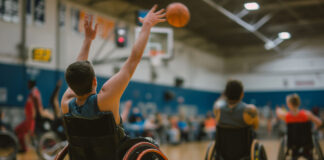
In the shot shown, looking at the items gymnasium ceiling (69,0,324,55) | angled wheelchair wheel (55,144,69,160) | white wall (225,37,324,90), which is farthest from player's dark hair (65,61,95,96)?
white wall (225,37,324,90)

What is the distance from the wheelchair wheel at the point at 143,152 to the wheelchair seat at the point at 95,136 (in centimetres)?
10

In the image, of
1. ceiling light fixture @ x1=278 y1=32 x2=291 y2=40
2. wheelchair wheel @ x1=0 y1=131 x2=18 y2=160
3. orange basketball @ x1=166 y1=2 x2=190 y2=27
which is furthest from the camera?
ceiling light fixture @ x1=278 y1=32 x2=291 y2=40

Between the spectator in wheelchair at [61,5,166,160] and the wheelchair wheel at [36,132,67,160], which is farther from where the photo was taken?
the wheelchair wheel at [36,132,67,160]

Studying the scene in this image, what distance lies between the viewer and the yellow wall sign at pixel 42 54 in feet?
31.9

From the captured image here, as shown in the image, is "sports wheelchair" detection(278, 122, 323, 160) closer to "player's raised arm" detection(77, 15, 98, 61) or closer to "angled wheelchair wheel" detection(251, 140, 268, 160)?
"angled wheelchair wheel" detection(251, 140, 268, 160)

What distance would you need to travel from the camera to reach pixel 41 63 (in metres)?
10.1

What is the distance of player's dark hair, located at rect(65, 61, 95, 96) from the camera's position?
201 centimetres

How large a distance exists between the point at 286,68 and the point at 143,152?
20.0 meters

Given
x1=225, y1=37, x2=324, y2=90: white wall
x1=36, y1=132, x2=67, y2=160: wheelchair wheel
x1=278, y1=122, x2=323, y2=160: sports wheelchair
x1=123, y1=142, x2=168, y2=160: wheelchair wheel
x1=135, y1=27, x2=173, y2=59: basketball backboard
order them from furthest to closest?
x1=225, y1=37, x2=324, y2=90: white wall, x1=135, y1=27, x2=173, y2=59: basketball backboard, x1=36, y1=132, x2=67, y2=160: wheelchair wheel, x1=278, y1=122, x2=323, y2=160: sports wheelchair, x1=123, y1=142, x2=168, y2=160: wheelchair wheel

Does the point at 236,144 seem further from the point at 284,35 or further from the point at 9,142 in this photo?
the point at 284,35

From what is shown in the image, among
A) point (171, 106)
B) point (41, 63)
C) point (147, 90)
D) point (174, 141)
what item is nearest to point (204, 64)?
point (171, 106)

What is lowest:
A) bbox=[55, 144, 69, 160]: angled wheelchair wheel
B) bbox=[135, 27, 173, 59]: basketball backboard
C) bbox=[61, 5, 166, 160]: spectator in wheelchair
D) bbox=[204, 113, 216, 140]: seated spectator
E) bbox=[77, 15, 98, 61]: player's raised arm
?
bbox=[204, 113, 216, 140]: seated spectator

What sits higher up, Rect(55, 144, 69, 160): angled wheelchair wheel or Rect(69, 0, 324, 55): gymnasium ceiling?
Rect(69, 0, 324, 55): gymnasium ceiling

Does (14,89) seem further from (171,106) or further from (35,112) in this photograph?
(171,106)
